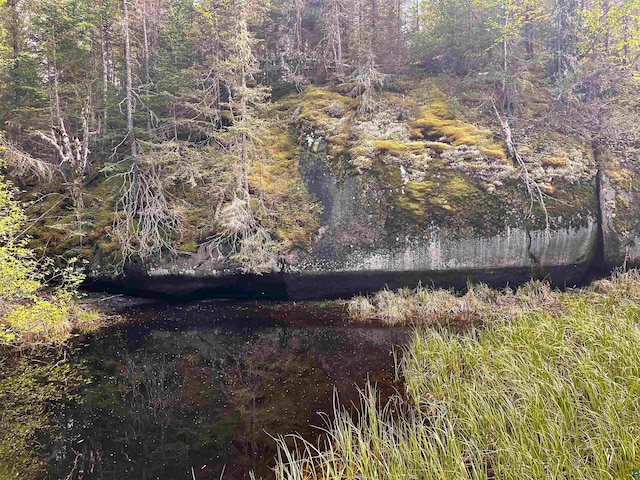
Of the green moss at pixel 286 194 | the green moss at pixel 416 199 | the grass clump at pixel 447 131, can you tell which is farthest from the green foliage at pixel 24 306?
the grass clump at pixel 447 131

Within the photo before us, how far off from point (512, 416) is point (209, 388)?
4.92 m

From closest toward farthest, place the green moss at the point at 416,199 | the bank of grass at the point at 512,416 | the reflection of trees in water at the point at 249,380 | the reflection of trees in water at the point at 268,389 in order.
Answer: the bank of grass at the point at 512,416, the reflection of trees in water at the point at 268,389, the reflection of trees in water at the point at 249,380, the green moss at the point at 416,199

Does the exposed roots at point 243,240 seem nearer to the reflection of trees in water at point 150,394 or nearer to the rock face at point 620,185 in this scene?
the reflection of trees in water at point 150,394

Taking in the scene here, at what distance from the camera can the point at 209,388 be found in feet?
21.9

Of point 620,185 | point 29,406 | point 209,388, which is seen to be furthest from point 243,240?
point 620,185

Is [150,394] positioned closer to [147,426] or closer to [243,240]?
[147,426]

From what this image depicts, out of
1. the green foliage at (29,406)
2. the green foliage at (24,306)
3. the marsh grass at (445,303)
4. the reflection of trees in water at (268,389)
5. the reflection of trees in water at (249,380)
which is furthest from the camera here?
the marsh grass at (445,303)

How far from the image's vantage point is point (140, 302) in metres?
12.4

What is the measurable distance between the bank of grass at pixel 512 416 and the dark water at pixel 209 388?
0.71 metres

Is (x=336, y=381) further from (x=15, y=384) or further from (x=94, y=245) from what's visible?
(x=94, y=245)

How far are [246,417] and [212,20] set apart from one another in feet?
44.3

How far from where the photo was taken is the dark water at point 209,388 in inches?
187

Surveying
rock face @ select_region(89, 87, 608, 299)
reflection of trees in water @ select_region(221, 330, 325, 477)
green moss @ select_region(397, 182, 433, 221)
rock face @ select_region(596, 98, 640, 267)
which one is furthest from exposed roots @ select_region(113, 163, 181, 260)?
rock face @ select_region(596, 98, 640, 267)

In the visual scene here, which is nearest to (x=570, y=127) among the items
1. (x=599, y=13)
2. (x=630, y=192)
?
(x=630, y=192)
